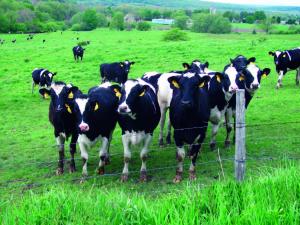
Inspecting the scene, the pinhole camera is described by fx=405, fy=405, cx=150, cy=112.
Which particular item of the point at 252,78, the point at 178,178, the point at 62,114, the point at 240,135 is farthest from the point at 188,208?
the point at 252,78

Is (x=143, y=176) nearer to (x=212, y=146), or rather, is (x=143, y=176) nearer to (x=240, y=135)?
(x=212, y=146)

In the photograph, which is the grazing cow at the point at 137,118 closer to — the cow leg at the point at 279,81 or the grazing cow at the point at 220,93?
the grazing cow at the point at 220,93

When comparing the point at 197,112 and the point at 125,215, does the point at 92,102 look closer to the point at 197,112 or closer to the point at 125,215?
the point at 197,112

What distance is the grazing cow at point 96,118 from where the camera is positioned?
29.2 ft

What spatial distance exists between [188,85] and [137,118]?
1.33m

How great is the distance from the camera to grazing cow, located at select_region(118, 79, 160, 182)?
873 centimetres

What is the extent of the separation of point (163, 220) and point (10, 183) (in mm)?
5704

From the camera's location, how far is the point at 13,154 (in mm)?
11391

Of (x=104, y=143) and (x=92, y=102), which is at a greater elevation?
(x=92, y=102)

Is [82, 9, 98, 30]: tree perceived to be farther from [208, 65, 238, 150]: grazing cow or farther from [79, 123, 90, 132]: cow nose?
[79, 123, 90, 132]: cow nose

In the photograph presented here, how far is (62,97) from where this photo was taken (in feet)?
31.3

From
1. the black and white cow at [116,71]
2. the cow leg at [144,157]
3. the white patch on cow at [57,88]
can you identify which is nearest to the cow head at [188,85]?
the cow leg at [144,157]

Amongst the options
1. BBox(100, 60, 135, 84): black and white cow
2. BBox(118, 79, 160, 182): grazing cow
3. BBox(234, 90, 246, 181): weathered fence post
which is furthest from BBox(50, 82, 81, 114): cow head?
BBox(100, 60, 135, 84): black and white cow

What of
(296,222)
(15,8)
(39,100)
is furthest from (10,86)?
(15,8)
